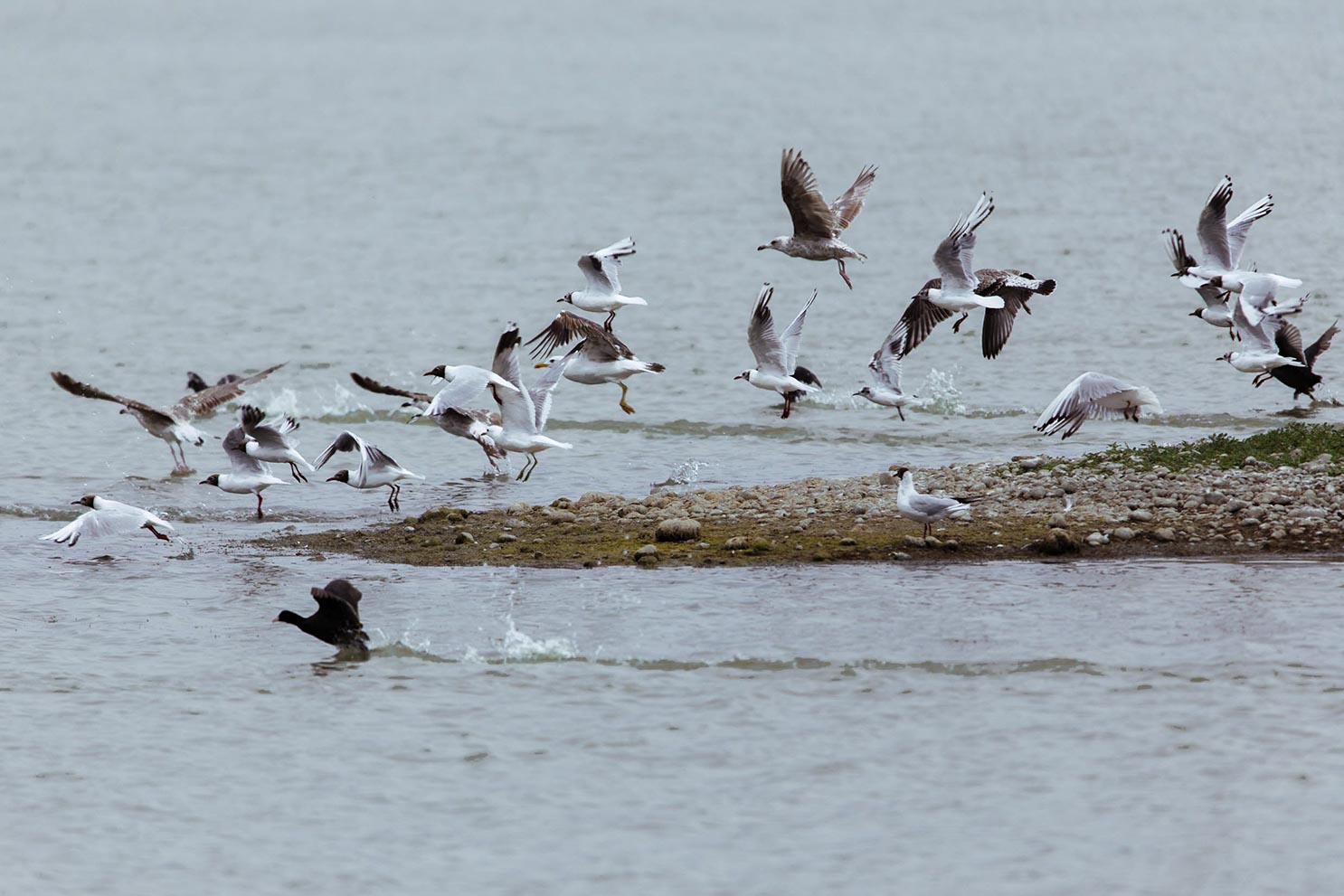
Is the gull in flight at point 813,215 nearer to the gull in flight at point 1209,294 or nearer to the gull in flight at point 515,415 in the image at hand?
the gull in flight at point 515,415

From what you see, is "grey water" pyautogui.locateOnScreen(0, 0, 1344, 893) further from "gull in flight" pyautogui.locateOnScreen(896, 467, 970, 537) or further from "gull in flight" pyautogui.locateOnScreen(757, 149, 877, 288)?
"gull in flight" pyautogui.locateOnScreen(757, 149, 877, 288)

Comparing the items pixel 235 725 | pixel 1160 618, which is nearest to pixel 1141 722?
pixel 1160 618

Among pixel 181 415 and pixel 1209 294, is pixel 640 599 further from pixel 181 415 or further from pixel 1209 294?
pixel 1209 294

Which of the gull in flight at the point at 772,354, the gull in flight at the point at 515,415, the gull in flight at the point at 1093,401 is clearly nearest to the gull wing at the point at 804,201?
the gull in flight at the point at 772,354

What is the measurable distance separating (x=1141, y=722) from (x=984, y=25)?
88.3 metres

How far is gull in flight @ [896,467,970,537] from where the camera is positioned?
11820mm

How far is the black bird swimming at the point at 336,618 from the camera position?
34.1 feet

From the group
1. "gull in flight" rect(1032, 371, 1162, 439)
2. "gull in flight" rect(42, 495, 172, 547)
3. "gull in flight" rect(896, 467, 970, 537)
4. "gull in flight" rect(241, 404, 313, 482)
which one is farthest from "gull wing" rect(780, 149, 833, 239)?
"gull in flight" rect(42, 495, 172, 547)

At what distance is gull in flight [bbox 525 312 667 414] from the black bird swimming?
603 cm

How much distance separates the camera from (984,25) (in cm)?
9238

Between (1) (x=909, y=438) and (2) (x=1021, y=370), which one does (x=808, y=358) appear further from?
(1) (x=909, y=438)

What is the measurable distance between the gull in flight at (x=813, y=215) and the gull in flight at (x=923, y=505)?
4.29 m

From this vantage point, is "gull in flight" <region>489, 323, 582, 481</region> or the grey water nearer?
the grey water

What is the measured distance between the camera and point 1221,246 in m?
17.3
